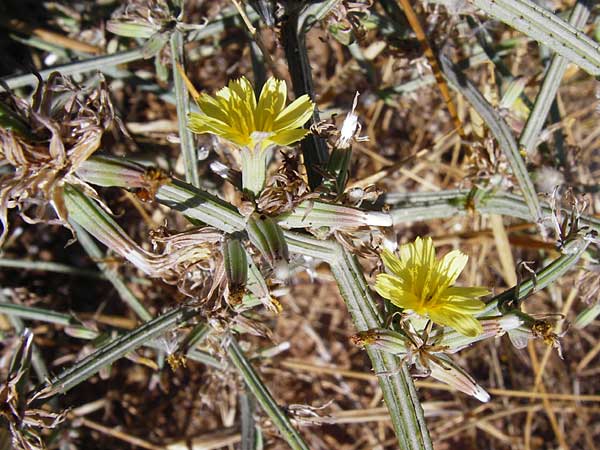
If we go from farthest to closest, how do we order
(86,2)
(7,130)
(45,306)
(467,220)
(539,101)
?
(467,220)
(45,306)
(86,2)
(539,101)
(7,130)

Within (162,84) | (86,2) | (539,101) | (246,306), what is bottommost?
(246,306)

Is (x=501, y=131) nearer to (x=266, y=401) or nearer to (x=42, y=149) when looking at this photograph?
(x=266, y=401)

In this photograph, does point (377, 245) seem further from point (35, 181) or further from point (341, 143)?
point (35, 181)

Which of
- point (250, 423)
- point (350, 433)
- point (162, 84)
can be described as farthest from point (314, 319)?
point (162, 84)

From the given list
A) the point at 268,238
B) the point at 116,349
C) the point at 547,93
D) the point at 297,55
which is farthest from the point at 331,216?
the point at 547,93

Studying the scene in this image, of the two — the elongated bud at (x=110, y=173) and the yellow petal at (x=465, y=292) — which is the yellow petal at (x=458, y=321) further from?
the elongated bud at (x=110, y=173)
